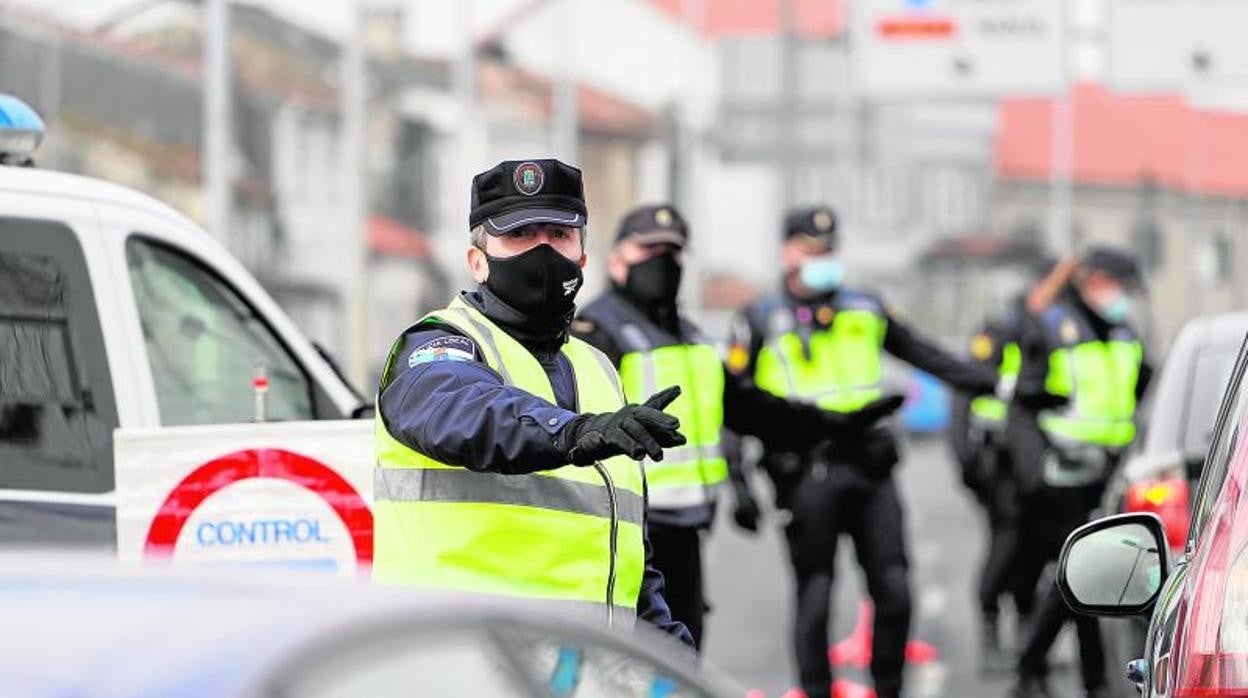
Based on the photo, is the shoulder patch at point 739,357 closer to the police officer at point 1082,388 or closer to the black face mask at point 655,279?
the black face mask at point 655,279

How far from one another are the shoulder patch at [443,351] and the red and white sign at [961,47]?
74.7 feet

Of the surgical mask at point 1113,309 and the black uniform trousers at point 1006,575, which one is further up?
the surgical mask at point 1113,309

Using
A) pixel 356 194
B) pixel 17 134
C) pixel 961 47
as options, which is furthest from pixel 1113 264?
pixel 961 47

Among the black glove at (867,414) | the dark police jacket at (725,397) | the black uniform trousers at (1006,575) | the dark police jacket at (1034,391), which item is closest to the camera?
the dark police jacket at (725,397)

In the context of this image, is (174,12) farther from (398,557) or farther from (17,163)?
(398,557)

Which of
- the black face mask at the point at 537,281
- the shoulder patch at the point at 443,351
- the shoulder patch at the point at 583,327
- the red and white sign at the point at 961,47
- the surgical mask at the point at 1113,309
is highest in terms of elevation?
the red and white sign at the point at 961,47

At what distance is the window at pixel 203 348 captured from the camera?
6883mm

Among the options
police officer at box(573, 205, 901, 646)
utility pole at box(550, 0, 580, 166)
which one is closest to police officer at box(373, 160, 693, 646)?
police officer at box(573, 205, 901, 646)

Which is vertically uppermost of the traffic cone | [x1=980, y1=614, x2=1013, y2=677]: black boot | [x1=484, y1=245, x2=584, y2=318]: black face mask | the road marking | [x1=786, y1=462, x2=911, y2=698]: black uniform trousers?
[x1=484, y1=245, x2=584, y2=318]: black face mask

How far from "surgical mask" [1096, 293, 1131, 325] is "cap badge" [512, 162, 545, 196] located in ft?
23.3

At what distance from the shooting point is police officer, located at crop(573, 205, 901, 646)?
857 cm

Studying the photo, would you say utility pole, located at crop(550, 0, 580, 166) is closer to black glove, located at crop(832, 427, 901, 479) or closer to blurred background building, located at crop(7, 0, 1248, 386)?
blurred background building, located at crop(7, 0, 1248, 386)

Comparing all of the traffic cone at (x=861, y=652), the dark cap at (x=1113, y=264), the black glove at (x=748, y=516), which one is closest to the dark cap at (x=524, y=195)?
the black glove at (x=748, y=516)

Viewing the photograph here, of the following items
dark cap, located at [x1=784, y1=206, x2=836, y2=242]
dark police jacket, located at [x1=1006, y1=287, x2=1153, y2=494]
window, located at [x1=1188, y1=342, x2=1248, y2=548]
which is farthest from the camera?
dark police jacket, located at [x1=1006, y1=287, x2=1153, y2=494]
